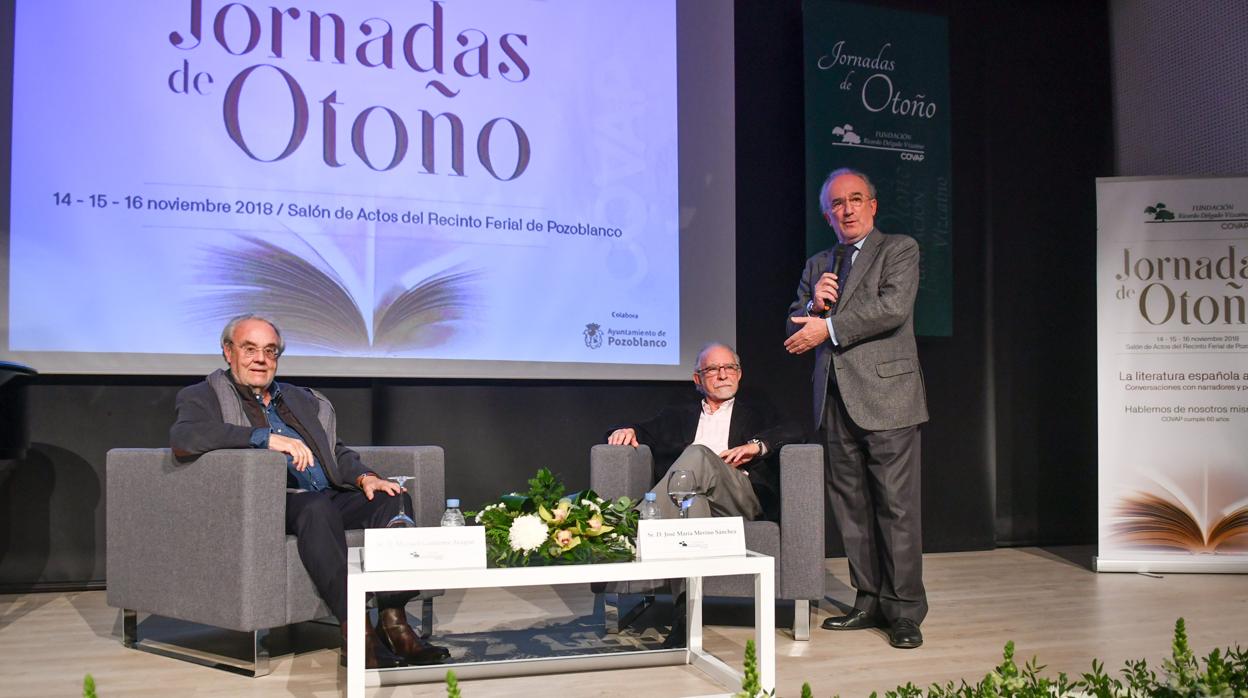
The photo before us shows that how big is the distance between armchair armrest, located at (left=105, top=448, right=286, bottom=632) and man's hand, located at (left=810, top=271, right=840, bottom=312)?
1717 millimetres

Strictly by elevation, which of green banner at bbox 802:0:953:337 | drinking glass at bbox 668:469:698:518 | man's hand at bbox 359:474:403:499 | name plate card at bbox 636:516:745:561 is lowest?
name plate card at bbox 636:516:745:561

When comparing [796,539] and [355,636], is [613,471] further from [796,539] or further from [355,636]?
[355,636]

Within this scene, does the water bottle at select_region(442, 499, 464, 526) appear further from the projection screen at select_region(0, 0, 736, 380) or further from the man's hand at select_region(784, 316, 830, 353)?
the projection screen at select_region(0, 0, 736, 380)

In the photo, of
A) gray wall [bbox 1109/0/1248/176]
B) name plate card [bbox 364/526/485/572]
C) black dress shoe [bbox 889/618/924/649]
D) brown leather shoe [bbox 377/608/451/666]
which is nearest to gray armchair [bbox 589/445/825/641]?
black dress shoe [bbox 889/618/924/649]

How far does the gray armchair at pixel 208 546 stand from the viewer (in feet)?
8.97

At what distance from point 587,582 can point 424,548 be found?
0.39 m

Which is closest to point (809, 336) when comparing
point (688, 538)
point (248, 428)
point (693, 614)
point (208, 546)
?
point (693, 614)

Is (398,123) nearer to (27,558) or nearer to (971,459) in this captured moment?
(27,558)

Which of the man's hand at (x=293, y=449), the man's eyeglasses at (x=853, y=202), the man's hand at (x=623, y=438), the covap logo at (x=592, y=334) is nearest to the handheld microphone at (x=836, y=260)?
the man's eyeglasses at (x=853, y=202)

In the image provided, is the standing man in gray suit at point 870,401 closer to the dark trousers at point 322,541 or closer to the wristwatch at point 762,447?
the wristwatch at point 762,447

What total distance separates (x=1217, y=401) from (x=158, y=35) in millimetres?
4742

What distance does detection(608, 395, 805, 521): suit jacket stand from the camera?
3.45m

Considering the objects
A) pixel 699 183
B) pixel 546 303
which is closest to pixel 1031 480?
pixel 699 183

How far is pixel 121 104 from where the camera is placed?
393 centimetres
